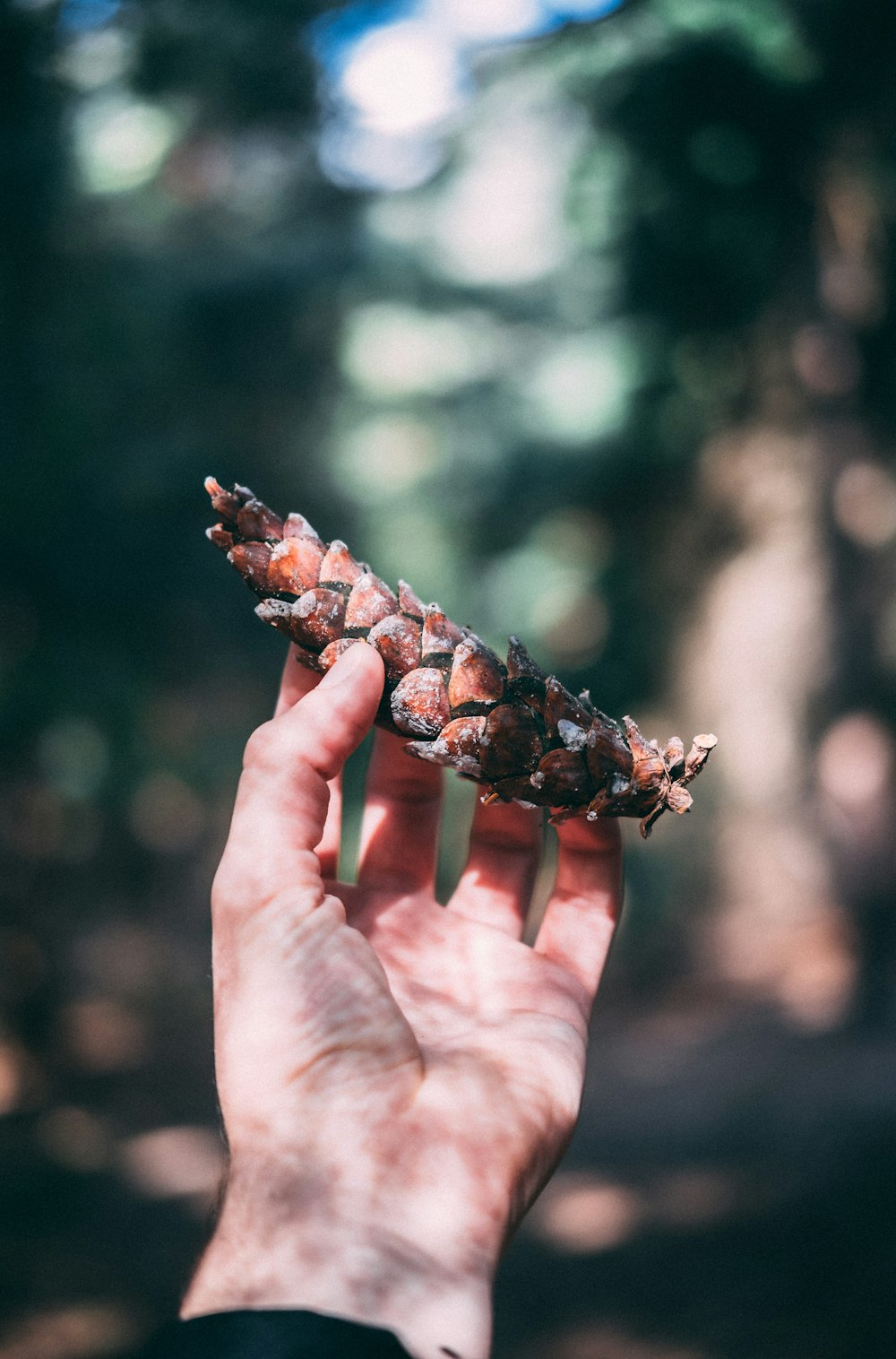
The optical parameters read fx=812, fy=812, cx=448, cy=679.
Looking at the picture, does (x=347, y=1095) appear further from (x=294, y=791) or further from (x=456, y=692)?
(x=456, y=692)

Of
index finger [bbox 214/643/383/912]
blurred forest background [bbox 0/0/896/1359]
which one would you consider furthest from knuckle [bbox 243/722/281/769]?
blurred forest background [bbox 0/0/896/1359]

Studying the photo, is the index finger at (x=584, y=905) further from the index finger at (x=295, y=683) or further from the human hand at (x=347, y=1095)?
the index finger at (x=295, y=683)

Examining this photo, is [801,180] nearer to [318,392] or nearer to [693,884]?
[318,392]

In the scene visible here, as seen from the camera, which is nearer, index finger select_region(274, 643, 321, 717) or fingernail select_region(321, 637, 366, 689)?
fingernail select_region(321, 637, 366, 689)

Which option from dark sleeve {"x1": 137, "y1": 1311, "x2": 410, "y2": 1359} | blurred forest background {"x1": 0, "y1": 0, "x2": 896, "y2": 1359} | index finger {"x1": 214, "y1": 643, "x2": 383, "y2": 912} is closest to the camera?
dark sleeve {"x1": 137, "y1": 1311, "x2": 410, "y2": 1359}

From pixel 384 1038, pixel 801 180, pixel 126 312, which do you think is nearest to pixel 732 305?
pixel 801 180

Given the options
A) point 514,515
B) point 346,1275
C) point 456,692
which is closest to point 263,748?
point 456,692

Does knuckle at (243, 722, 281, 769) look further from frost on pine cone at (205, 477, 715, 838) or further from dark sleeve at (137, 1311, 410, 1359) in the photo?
dark sleeve at (137, 1311, 410, 1359)
